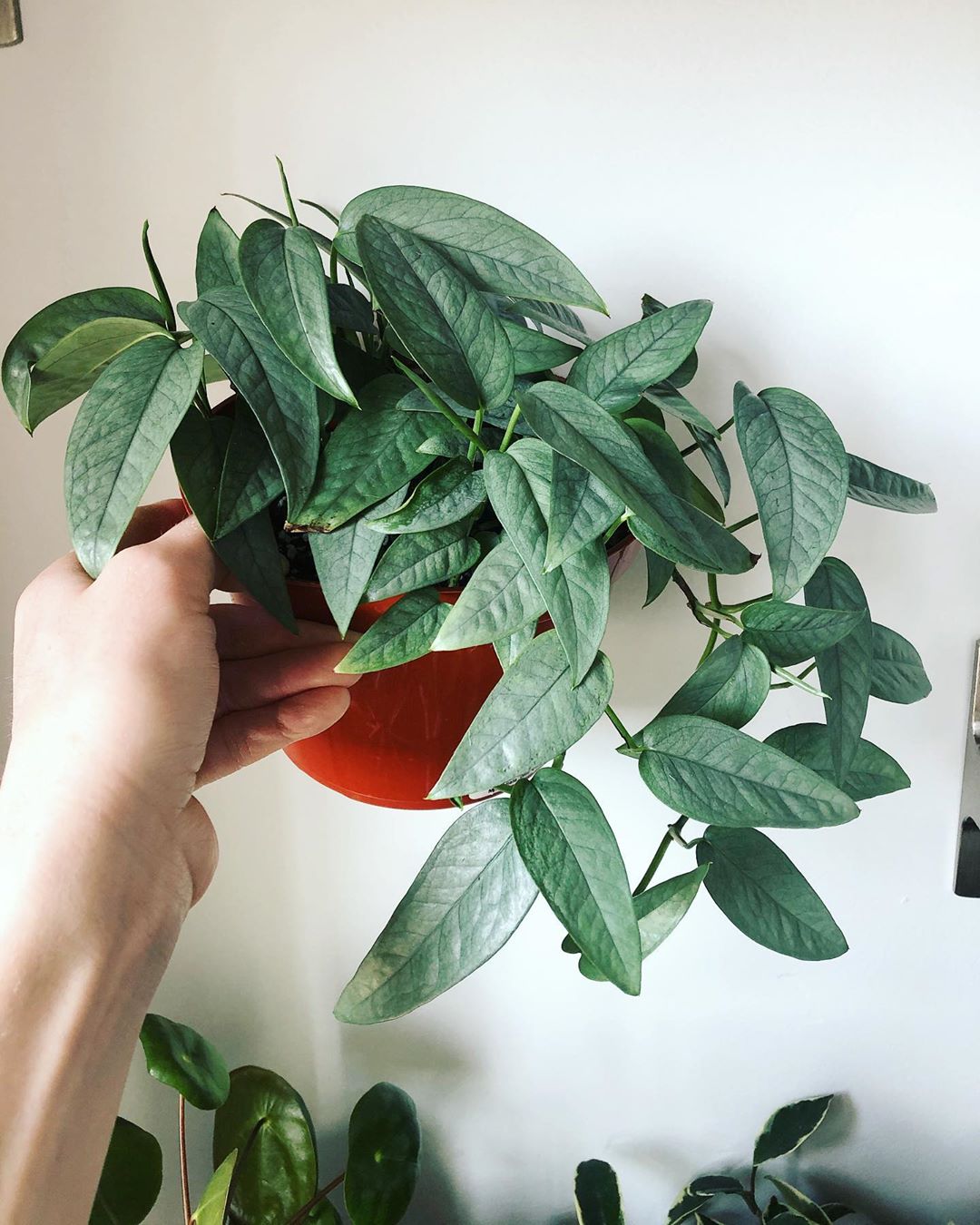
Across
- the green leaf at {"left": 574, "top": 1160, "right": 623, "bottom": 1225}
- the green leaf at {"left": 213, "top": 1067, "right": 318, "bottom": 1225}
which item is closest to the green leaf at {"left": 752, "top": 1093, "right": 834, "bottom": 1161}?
the green leaf at {"left": 574, "top": 1160, "right": 623, "bottom": 1225}

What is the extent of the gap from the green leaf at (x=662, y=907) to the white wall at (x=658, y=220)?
0.29 m

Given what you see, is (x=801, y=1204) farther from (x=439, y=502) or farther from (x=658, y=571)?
(x=439, y=502)

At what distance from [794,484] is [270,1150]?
942 millimetres

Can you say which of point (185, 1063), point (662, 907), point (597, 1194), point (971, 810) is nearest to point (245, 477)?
point (662, 907)

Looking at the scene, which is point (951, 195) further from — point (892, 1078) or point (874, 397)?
point (892, 1078)

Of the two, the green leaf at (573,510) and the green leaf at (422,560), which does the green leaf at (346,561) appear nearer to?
the green leaf at (422,560)

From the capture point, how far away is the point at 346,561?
0.55 metres

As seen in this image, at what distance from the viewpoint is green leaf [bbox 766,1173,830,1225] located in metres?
1.07

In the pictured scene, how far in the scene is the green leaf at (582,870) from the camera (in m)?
0.52

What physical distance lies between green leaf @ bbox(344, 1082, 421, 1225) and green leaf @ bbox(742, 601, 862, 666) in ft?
2.50

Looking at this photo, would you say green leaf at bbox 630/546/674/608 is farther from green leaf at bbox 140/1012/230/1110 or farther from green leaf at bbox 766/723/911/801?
green leaf at bbox 140/1012/230/1110

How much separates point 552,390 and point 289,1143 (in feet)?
3.05

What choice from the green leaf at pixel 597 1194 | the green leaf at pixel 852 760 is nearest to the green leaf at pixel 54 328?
the green leaf at pixel 852 760

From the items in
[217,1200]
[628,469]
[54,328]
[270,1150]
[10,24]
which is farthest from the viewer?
[270,1150]
